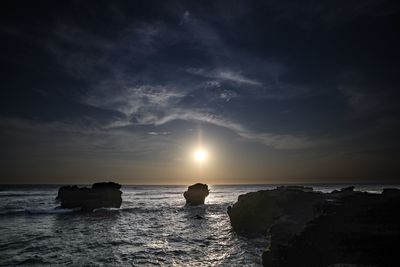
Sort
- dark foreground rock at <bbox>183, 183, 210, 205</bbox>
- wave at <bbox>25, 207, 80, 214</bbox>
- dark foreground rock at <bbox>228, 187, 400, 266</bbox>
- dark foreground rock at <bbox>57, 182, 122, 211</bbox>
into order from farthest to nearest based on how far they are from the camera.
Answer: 1. dark foreground rock at <bbox>183, 183, 210, 205</bbox>
2. dark foreground rock at <bbox>57, 182, 122, 211</bbox>
3. wave at <bbox>25, 207, 80, 214</bbox>
4. dark foreground rock at <bbox>228, 187, 400, 266</bbox>

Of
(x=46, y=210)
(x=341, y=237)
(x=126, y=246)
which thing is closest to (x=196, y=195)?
(x=46, y=210)

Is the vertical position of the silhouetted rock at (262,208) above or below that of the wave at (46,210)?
above

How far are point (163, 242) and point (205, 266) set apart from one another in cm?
887

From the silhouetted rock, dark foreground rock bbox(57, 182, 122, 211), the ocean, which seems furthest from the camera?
dark foreground rock bbox(57, 182, 122, 211)

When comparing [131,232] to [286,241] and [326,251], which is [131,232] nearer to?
[286,241]

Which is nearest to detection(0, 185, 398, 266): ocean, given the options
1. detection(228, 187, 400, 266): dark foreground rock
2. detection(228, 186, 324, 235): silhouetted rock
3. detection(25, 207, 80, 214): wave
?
detection(228, 186, 324, 235): silhouetted rock

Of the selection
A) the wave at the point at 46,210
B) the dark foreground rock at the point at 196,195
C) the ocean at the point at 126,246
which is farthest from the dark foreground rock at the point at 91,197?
the ocean at the point at 126,246

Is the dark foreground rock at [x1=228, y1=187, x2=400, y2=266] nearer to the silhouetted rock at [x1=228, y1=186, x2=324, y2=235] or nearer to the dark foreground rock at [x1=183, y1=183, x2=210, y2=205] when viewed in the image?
the silhouetted rock at [x1=228, y1=186, x2=324, y2=235]

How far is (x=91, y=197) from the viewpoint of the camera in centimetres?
5750

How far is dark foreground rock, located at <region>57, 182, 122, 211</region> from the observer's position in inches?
2238

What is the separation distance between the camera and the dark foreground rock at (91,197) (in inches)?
2238

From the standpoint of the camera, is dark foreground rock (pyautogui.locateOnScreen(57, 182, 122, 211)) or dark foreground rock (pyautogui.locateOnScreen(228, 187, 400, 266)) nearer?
dark foreground rock (pyautogui.locateOnScreen(228, 187, 400, 266))

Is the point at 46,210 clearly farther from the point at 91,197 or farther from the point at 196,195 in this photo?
the point at 196,195

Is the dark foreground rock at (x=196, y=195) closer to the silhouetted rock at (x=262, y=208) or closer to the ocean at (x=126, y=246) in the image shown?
the ocean at (x=126, y=246)
